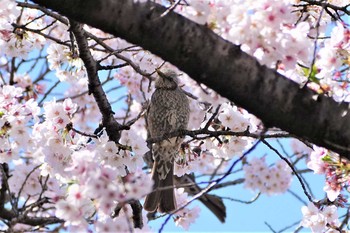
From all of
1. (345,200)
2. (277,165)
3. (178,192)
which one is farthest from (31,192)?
(345,200)

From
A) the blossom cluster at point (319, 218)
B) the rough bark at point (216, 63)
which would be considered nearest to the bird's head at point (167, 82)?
the blossom cluster at point (319, 218)

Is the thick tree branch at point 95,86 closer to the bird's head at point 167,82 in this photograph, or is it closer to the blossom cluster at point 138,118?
the blossom cluster at point 138,118

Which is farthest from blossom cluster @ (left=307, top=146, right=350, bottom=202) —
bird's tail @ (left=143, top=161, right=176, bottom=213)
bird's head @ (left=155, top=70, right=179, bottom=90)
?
bird's head @ (left=155, top=70, right=179, bottom=90)

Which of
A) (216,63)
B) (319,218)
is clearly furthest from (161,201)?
(216,63)

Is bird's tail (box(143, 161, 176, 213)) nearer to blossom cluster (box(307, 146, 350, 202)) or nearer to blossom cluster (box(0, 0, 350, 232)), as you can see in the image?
blossom cluster (box(0, 0, 350, 232))

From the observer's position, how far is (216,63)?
2279 mm

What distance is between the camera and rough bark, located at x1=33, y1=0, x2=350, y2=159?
2.27 m

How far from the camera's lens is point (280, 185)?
4086 millimetres

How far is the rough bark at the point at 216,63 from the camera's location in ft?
7.45

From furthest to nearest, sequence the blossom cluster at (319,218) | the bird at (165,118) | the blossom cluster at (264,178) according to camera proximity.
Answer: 1. the bird at (165,118)
2. the blossom cluster at (264,178)
3. the blossom cluster at (319,218)

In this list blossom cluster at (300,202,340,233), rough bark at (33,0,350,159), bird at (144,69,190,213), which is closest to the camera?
rough bark at (33,0,350,159)

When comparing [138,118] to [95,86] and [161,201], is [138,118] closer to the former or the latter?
[95,86]

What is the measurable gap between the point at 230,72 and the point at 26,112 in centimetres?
164

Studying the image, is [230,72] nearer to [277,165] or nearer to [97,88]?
[97,88]
